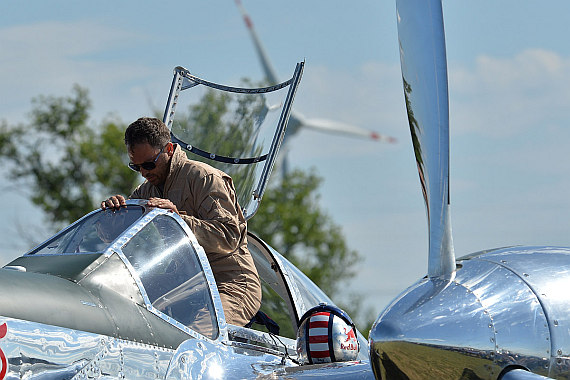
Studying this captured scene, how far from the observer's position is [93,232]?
6344mm

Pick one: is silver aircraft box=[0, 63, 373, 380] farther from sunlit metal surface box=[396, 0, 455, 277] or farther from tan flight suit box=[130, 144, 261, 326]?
sunlit metal surface box=[396, 0, 455, 277]

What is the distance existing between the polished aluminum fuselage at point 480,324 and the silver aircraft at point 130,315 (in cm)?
83

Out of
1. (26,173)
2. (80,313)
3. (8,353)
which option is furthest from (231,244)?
(26,173)

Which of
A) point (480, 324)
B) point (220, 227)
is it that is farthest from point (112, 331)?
point (480, 324)

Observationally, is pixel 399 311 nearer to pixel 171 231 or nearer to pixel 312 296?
pixel 171 231

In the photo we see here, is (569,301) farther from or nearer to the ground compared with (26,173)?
nearer to the ground

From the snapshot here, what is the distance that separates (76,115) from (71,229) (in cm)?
3728

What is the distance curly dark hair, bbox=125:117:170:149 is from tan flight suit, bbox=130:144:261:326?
21 centimetres

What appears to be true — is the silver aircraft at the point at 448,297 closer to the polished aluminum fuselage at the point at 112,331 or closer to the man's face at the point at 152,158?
Result: the polished aluminum fuselage at the point at 112,331

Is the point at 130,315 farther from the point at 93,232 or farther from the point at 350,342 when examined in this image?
the point at 350,342

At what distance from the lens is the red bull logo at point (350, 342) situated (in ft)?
21.2

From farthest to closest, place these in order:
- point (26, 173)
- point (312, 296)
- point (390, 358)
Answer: point (26, 173), point (312, 296), point (390, 358)

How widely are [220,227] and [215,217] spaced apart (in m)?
0.11

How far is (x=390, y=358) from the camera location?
5.07m
